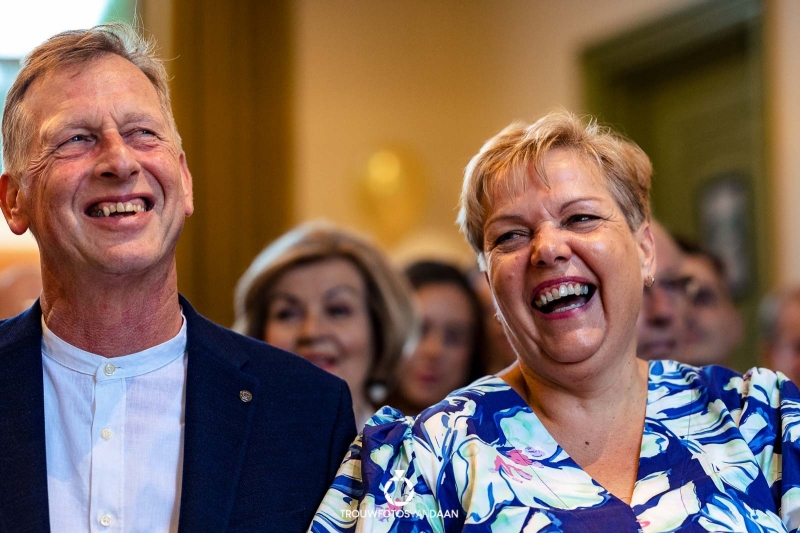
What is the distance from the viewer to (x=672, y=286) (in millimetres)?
3061

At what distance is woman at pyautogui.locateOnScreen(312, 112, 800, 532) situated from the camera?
162cm

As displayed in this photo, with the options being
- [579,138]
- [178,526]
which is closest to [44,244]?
[178,526]

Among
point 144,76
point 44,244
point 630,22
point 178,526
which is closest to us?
point 178,526

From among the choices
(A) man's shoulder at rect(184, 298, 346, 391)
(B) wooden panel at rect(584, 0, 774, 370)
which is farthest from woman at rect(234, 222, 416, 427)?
(B) wooden panel at rect(584, 0, 774, 370)

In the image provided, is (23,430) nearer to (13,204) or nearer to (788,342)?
(13,204)

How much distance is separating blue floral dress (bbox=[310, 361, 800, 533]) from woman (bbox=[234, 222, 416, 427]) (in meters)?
1.04

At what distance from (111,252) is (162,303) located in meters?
0.18

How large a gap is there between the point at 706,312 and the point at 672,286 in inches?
12.9

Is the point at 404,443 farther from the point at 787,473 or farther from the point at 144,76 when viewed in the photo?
the point at 144,76

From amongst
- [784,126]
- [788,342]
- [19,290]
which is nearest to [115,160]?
[19,290]

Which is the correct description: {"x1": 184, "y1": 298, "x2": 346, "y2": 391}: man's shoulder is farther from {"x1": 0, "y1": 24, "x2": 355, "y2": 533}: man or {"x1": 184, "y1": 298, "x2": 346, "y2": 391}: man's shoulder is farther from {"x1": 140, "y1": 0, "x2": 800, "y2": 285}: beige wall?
{"x1": 140, "y1": 0, "x2": 800, "y2": 285}: beige wall

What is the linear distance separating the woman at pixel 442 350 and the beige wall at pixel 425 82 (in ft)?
8.27

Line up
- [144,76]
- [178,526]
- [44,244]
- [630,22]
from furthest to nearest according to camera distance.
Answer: [630,22] → [144,76] → [44,244] → [178,526]

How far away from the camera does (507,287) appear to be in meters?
1.79
